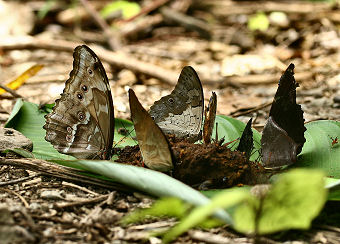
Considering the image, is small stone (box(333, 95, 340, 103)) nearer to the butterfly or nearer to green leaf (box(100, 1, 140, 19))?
the butterfly

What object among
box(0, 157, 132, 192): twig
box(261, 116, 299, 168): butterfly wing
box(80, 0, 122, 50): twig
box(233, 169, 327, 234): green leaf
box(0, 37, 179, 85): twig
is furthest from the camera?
box(80, 0, 122, 50): twig

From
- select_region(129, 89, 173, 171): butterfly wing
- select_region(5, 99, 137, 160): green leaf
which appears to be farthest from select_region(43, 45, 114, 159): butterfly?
select_region(129, 89, 173, 171): butterfly wing

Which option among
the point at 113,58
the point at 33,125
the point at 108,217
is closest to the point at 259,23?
the point at 113,58

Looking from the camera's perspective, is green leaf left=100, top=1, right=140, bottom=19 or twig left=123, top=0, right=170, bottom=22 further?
twig left=123, top=0, right=170, bottom=22

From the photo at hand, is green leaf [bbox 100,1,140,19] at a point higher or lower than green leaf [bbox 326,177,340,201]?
higher

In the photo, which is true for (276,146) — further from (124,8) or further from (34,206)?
(124,8)

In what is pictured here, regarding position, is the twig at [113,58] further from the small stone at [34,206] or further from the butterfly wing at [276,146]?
the small stone at [34,206]
